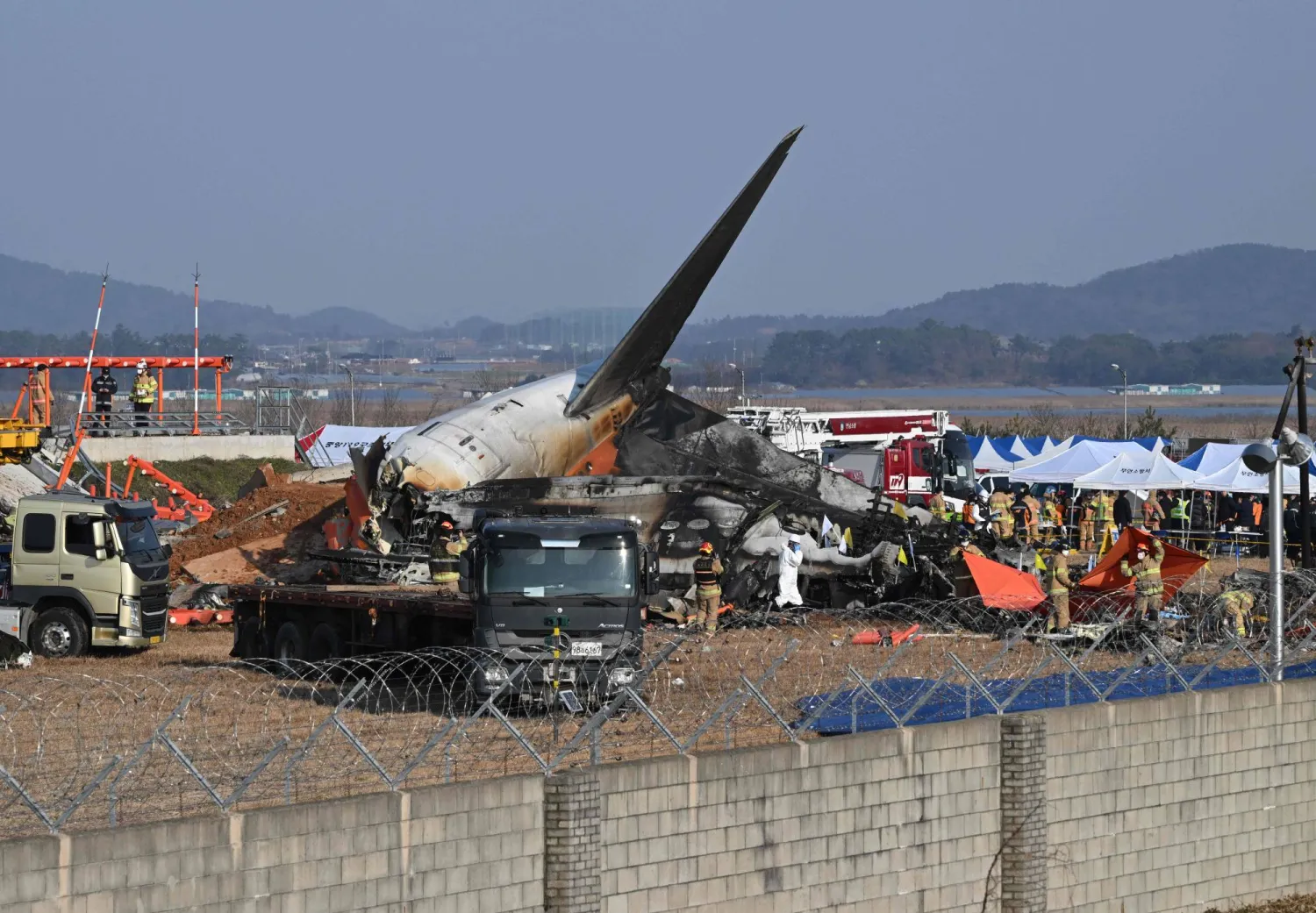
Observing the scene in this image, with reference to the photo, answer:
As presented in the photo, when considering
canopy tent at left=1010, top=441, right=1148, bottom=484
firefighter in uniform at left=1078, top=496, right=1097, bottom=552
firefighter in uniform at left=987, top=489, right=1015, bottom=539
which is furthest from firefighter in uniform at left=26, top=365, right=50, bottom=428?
canopy tent at left=1010, top=441, right=1148, bottom=484

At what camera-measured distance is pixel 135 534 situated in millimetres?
28703

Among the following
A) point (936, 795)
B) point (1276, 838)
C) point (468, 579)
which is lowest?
point (1276, 838)

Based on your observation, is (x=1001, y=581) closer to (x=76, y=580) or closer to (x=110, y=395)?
(x=76, y=580)

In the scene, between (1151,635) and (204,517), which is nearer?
(1151,635)

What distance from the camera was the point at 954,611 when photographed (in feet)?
90.9

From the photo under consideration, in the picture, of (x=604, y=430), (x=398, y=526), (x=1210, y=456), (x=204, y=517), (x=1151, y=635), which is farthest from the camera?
(x=1210, y=456)

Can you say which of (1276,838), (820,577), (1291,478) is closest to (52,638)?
(820,577)

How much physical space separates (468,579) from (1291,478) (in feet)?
108

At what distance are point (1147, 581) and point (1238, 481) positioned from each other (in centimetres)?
2473

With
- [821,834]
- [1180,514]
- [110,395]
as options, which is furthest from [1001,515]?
[110,395]

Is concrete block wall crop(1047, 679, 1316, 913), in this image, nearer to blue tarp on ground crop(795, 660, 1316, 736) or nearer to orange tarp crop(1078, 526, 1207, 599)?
blue tarp on ground crop(795, 660, 1316, 736)

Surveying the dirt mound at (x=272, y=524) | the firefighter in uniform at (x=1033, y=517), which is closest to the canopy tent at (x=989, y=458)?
the firefighter in uniform at (x=1033, y=517)

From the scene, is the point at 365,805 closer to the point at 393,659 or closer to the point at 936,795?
the point at 936,795

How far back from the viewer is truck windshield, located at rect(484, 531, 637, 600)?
21125mm
